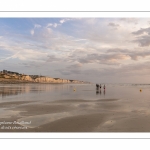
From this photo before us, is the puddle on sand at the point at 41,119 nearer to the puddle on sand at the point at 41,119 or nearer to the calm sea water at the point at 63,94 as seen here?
the puddle on sand at the point at 41,119

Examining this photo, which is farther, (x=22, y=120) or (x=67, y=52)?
(x=67, y=52)
